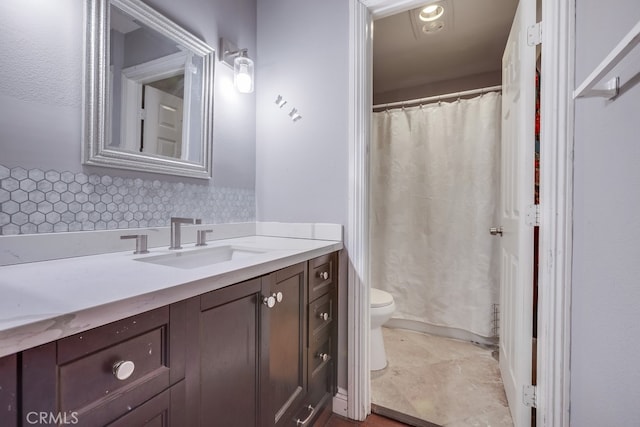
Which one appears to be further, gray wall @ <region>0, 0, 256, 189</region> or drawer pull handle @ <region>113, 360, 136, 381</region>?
gray wall @ <region>0, 0, 256, 189</region>

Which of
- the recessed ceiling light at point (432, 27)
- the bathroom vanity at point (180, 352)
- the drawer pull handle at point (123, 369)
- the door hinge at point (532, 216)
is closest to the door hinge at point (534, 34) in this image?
the door hinge at point (532, 216)

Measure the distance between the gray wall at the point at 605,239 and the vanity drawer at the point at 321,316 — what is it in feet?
3.03

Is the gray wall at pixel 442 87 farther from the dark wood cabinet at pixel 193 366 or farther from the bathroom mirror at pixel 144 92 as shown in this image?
the dark wood cabinet at pixel 193 366

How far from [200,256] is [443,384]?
1.55 m

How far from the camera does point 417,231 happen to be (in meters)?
2.46

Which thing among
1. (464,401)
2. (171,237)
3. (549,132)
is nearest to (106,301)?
(171,237)

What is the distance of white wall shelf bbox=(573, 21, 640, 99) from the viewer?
604mm

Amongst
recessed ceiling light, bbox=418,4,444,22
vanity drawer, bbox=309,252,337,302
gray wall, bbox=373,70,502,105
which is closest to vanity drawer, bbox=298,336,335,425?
vanity drawer, bbox=309,252,337,302

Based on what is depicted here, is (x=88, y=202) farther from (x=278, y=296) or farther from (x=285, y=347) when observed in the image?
(x=285, y=347)

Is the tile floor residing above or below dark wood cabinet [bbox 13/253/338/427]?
below

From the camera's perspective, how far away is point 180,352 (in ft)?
2.23

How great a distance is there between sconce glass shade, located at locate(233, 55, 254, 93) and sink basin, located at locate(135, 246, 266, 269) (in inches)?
33.6

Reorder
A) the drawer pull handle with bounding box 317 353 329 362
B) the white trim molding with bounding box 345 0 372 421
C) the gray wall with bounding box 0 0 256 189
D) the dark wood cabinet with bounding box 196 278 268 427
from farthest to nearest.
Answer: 1. the white trim molding with bounding box 345 0 372 421
2. the drawer pull handle with bounding box 317 353 329 362
3. the gray wall with bounding box 0 0 256 189
4. the dark wood cabinet with bounding box 196 278 268 427

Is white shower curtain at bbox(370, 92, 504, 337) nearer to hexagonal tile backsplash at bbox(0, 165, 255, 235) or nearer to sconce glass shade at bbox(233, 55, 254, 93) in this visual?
sconce glass shade at bbox(233, 55, 254, 93)
